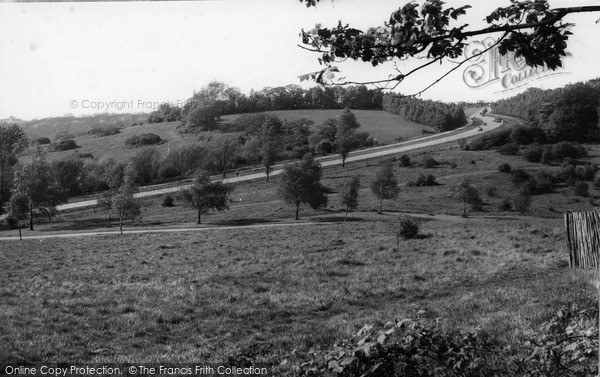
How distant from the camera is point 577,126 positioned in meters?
15.9

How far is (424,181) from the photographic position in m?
20.1

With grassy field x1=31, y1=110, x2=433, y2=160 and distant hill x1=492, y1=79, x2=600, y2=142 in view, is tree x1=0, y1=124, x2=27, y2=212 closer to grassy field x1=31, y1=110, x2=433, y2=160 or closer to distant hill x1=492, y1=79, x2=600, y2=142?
grassy field x1=31, y1=110, x2=433, y2=160

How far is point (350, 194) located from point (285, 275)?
7.21m

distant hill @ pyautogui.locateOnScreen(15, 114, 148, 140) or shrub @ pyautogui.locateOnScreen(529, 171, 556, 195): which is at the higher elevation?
distant hill @ pyautogui.locateOnScreen(15, 114, 148, 140)

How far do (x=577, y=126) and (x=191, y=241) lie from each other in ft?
45.5

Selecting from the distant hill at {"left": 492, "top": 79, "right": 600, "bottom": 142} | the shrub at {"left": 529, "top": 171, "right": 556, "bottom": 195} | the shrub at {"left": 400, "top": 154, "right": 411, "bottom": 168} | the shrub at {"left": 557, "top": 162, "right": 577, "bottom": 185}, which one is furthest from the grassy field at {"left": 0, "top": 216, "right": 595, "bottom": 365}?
the distant hill at {"left": 492, "top": 79, "right": 600, "bottom": 142}

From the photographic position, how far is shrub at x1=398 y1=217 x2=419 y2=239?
18.2m

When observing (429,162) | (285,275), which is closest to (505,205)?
(429,162)

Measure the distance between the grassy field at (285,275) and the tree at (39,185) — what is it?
3.71ft

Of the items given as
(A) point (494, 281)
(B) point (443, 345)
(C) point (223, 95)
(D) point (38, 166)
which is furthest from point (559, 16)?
(D) point (38, 166)

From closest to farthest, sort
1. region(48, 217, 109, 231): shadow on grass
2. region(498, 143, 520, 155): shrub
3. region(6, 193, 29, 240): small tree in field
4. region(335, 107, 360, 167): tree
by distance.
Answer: region(335, 107, 360, 167): tree < region(6, 193, 29, 240): small tree in field < region(48, 217, 109, 231): shadow on grass < region(498, 143, 520, 155): shrub

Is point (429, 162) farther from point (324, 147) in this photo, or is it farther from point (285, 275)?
point (285, 275)

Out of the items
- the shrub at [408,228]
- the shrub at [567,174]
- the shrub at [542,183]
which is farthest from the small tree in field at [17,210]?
the shrub at [567,174]

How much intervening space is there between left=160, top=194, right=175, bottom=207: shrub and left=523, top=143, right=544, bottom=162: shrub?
12482mm
